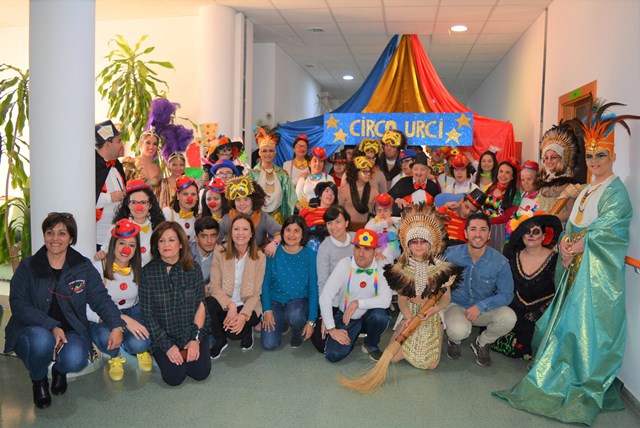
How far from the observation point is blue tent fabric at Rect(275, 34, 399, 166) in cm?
780

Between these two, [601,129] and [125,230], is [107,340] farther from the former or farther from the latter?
[601,129]

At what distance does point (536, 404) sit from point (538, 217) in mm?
1386

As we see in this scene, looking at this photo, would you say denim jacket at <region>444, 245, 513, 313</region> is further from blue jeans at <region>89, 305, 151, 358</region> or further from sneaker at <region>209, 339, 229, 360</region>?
blue jeans at <region>89, 305, 151, 358</region>

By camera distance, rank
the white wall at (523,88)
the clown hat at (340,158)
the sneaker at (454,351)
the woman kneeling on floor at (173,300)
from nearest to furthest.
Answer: the woman kneeling on floor at (173,300) < the sneaker at (454,351) < the clown hat at (340,158) < the white wall at (523,88)

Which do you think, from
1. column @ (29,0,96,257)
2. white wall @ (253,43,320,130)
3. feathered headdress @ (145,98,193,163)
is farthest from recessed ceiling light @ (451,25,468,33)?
column @ (29,0,96,257)

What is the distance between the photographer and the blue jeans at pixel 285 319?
4180mm

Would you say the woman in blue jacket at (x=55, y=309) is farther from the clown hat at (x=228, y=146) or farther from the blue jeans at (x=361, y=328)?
the clown hat at (x=228, y=146)

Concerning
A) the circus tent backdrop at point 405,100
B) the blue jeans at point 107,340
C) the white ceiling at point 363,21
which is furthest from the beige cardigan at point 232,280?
the circus tent backdrop at point 405,100

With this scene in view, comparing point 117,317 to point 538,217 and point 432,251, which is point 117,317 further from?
point 538,217

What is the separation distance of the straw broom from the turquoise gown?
670mm

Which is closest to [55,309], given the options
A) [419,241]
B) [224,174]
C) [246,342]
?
[246,342]

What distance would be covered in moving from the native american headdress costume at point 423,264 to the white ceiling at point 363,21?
144 inches

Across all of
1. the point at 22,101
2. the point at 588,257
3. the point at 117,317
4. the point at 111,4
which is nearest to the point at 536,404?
the point at 588,257

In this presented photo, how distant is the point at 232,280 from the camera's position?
13.6 ft
